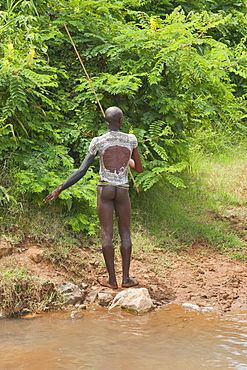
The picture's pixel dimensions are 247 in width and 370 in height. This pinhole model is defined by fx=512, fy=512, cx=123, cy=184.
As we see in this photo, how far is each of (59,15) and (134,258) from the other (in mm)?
3723

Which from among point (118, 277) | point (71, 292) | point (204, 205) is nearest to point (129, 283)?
point (118, 277)

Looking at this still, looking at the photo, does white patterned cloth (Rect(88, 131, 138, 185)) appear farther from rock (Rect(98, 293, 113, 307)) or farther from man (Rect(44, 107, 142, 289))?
rock (Rect(98, 293, 113, 307))

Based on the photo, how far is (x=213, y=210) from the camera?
858 centimetres

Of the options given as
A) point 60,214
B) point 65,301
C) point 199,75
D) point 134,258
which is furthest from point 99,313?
point 199,75

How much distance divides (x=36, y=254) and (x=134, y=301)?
4.63ft

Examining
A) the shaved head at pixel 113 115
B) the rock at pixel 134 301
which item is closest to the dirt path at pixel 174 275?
the rock at pixel 134 301

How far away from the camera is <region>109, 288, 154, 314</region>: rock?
5.17 metres

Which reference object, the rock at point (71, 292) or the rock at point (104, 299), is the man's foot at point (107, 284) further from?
the rock at point (71, 292)

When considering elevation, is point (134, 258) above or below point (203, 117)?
below

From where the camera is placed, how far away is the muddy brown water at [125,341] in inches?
156

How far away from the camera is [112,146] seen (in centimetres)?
547

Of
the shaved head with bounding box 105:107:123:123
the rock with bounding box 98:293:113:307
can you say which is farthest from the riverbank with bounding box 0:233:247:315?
the shaved head with bounding box 105:107:123:123

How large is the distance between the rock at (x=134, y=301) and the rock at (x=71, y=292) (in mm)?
403

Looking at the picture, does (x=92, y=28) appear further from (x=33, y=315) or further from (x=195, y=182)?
(x=33, y=315)
